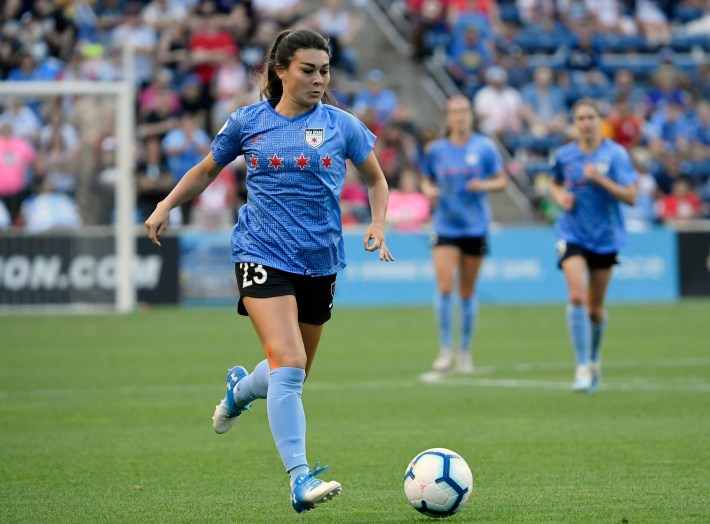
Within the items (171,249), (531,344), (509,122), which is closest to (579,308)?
(531,344)

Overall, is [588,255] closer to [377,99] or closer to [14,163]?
[14,163]

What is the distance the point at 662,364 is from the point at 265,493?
7.57 metres

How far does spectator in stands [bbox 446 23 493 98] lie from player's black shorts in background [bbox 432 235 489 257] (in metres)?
12.9

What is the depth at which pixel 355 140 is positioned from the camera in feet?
22.4

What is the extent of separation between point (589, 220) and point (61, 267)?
11.2 meters

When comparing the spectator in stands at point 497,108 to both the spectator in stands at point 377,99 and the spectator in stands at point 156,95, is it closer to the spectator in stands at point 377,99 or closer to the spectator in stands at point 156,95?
the spectator in stands at point 377,99

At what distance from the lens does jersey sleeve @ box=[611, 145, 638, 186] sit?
11.7 metres

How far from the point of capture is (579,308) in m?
11.8

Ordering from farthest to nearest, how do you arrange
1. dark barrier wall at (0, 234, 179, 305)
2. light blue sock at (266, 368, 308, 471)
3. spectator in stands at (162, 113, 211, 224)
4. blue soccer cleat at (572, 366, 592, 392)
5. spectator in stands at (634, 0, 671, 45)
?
1. spectator in stands at (634, 0, 671, 45)
2. spectator in stands at (162, 113, 211, 224)
3. dark barrier wall at (0, 234, 179, 305)
4. blue soccer cleat at (572, 366, 592, 392)
5. light blue sock at (266, 368, 308, 471)

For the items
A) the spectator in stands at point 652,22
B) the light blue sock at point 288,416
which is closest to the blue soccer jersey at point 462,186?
the light blue sock at point 288,416

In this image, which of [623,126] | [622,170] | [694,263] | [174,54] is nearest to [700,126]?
[623,126]

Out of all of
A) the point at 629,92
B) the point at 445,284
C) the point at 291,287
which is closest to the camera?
the point at 291,287

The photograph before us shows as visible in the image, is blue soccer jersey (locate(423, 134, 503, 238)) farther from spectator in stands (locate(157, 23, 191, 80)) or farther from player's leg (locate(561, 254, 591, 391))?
spectator in stands (locate(157, 23, 191, 80))

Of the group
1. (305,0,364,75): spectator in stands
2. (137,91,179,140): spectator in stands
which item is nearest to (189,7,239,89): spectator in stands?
(137,91,179,140): spectator in stands
